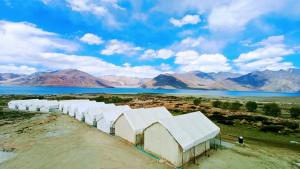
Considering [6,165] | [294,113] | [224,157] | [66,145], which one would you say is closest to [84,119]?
[66,145]

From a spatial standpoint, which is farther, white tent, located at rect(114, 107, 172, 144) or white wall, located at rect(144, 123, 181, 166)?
white tent, located at rect(114, 107, 172, 144)

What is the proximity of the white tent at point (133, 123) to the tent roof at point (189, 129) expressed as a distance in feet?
19.9

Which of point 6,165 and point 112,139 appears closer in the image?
point 6,165

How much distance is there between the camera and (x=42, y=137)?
28.8m

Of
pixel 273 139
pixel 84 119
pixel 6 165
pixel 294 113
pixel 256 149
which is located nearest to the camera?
pixel 6 165

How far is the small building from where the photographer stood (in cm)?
1955

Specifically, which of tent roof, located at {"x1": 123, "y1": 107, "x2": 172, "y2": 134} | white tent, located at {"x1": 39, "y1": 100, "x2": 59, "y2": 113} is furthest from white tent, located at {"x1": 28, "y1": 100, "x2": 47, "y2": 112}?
tent roof, located at {"x1": 123, "y1": 107, "x2": 172, "y2": 134}

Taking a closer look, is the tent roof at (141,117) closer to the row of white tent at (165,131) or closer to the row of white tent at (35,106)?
the row of white tent at (165,131)

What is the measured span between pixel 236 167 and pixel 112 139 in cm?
1651

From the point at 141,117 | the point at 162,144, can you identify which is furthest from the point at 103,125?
the point at 162,144

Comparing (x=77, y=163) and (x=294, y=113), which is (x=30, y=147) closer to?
(x=77, y=163)

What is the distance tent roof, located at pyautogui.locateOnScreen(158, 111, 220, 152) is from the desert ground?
220 cm

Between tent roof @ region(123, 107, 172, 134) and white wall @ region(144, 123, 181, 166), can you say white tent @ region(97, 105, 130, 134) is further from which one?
white wall @ region(144, 123, 181, 166)

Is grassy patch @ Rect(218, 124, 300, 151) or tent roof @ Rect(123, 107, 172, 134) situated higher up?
tent roof @ Rect(123, 107, 172, 134)
